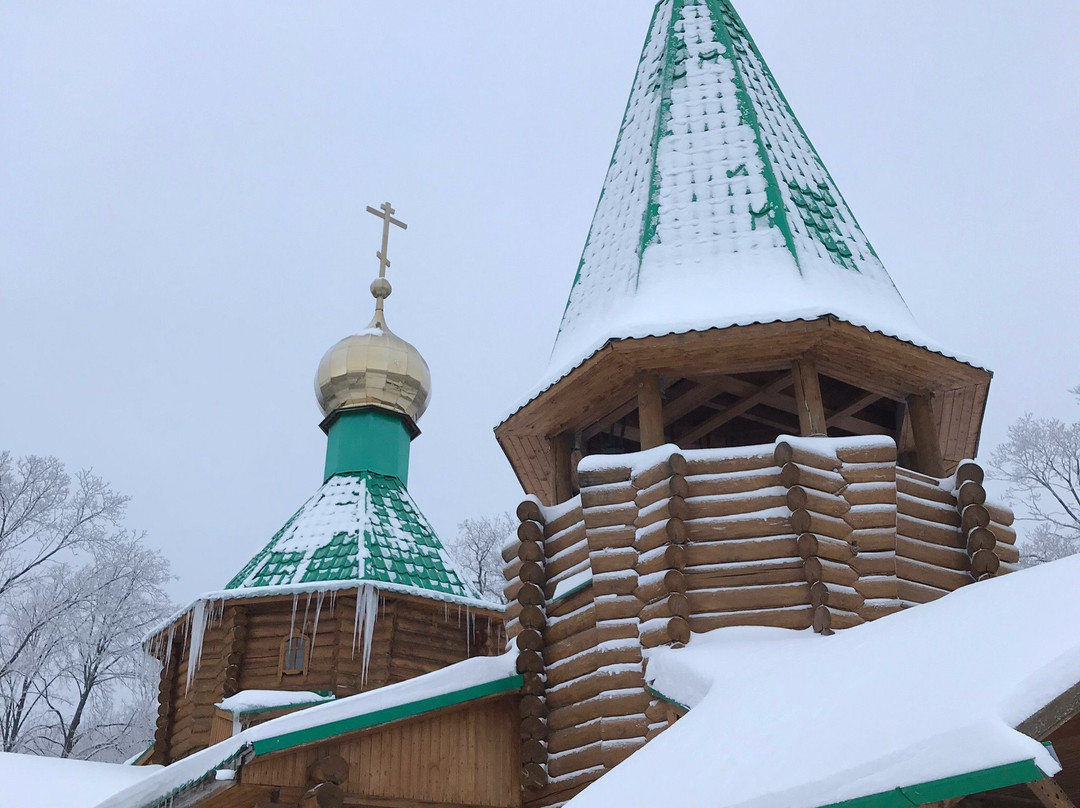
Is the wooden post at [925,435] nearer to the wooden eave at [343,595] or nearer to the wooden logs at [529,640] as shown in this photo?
the wooden logs at [529,640]

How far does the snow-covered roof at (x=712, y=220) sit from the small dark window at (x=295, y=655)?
478cm

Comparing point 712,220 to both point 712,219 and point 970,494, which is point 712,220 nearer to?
point 712,219

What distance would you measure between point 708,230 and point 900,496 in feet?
8.27

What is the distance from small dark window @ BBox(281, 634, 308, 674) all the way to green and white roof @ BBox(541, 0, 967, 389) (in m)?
4.76

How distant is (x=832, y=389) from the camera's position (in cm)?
931

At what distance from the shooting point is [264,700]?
426 inches

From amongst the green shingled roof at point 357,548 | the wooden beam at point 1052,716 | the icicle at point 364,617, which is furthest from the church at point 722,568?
the green shingled roof at point 357,548

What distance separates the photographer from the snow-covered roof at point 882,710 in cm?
303

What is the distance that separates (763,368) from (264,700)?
6238mm

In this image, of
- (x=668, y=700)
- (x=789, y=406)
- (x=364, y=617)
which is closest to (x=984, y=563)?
(x=668, y=700)

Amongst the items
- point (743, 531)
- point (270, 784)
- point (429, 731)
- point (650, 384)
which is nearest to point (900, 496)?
point (743, 531)

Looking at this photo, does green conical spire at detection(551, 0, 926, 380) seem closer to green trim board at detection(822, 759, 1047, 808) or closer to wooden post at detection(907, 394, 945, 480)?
wooden post at detection(907, 394, 945, 480)

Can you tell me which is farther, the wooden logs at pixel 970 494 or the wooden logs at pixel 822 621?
the wooden logs at pixel 970 494

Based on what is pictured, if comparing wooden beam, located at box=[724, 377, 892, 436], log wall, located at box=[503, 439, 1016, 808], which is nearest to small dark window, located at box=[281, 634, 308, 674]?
log wall, located at box=[503, 439, 1016, 808]
